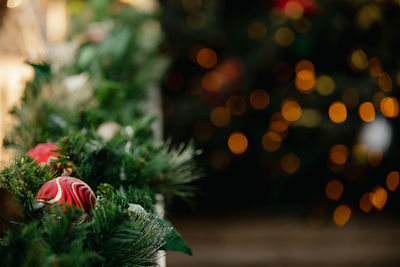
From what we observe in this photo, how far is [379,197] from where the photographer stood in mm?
1723

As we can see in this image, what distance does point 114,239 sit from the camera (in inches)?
10.0

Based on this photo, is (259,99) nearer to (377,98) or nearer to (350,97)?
(350,97)

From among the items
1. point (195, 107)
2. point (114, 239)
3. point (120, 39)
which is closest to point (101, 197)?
point (114, 239)

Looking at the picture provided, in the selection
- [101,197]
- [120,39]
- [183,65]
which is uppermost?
[183,65]

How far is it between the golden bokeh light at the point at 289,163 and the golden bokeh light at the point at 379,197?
40cm

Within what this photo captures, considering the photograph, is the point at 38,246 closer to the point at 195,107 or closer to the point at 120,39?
the point at 120,39

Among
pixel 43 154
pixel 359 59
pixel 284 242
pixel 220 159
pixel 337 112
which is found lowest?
pixel 284 242

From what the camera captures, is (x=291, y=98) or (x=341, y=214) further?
(x=341, y=214)

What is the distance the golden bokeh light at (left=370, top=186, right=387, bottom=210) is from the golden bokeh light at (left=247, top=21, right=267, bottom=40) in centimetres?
91


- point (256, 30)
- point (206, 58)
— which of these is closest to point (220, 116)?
point (206, 58)

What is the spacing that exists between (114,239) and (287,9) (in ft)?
4.55

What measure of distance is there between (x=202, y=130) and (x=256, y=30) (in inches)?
20.4

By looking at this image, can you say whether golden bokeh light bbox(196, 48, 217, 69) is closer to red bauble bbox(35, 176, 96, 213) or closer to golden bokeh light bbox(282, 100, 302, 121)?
golden bokeh light bbox(282, 100, 302, 121)

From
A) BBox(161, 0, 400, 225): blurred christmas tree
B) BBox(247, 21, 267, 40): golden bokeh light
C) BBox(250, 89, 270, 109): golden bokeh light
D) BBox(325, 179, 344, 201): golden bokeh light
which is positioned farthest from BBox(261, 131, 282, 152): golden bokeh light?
BBox(247, 21, 267, 40): golden bokeh light
